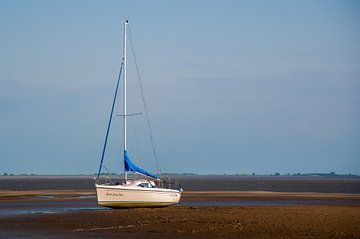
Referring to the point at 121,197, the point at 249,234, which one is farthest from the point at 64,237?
the point at 121,197

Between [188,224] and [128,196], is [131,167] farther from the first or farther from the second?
[188,224]

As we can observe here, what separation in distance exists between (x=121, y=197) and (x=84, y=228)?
36.0ft

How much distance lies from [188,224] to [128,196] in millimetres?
10854

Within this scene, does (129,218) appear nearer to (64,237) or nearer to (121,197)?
(121,197)

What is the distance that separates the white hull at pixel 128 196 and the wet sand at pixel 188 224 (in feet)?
2.39

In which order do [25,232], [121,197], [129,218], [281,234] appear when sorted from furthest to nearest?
[121,197] → [129,218] → [25,232] → [281,234]

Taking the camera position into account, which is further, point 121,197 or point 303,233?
point 121,197

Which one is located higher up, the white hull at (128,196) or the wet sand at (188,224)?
the white hull at (128,196)

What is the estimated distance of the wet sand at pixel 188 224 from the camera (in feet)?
99.5

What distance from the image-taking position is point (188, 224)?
113 feet

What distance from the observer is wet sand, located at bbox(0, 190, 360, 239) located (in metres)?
30.3

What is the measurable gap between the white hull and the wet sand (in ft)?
2.39

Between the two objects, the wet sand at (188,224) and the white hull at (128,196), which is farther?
the white hull at (128,196)

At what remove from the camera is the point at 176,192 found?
46594 millimetres
